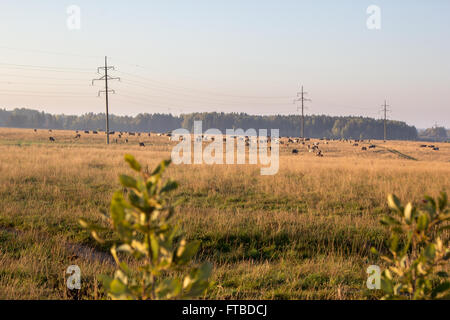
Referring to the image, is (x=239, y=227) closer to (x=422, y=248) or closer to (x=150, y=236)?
(x=422, y=248)

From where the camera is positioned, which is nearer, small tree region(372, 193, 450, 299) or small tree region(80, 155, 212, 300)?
small tree region(80, 155, 212, 300)

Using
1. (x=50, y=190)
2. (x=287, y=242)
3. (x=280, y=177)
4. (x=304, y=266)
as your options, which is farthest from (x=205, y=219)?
(x=280, y=177)

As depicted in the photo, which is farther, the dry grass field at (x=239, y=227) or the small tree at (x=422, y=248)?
the dry grass field at (x=239, y=227)

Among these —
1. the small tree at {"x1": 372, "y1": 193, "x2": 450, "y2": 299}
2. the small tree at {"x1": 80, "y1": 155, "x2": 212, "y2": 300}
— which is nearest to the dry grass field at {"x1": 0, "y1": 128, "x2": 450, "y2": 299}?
the small tree at {"x1": 372, "y1": 193, "x2": 450, "y2": 299}

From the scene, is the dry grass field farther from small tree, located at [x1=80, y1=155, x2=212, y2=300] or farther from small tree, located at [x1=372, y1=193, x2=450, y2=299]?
small tree, located at [x1=80, y1=155, x2=212, y2=300]

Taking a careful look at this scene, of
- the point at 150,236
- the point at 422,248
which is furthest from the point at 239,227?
the point at 150,236

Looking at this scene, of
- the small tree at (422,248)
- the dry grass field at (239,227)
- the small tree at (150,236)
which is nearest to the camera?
the small tree at (150,236)

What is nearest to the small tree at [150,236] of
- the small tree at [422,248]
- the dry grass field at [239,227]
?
the small tree at [422,248]

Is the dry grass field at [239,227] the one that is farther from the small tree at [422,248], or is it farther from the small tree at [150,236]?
the small tree at [150,236]

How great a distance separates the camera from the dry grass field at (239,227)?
16.2 feet

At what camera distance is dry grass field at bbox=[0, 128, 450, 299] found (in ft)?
16.2

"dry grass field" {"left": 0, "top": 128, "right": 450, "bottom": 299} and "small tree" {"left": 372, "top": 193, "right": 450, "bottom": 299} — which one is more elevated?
"small tree" {"left": 372, "top": 193, "right": 450, "bottom": 299}

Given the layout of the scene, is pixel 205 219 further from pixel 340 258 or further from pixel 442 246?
pixel 442 246
